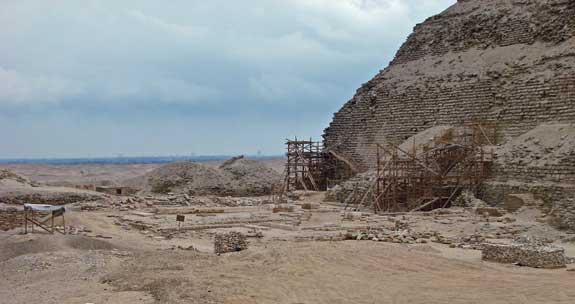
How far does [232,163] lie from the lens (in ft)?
153

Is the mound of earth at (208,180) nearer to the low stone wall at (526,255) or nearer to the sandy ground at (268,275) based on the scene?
the sandy ground at (268,275)

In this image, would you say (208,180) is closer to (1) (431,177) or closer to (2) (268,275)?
(1) (431,177)

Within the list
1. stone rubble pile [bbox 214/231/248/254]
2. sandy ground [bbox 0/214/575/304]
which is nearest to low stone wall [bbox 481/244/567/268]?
sandy ground [bbox 0/214/575/304]

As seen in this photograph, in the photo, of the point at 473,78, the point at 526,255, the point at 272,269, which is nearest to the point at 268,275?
the point at 272,269

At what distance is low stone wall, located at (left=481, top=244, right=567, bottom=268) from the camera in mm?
15953

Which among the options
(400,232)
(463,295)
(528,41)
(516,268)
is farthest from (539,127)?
(463,295)

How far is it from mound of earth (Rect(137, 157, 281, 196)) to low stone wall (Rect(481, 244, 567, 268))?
24.7 meters

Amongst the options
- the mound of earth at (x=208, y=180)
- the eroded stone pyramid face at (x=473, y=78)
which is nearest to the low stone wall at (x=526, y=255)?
the eroded stone pyramid face at (x=473, y=78)

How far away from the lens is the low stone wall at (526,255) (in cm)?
1595

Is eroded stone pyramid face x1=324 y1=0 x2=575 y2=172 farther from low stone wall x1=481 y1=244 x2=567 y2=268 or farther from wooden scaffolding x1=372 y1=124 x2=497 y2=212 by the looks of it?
low stone wall x1=481 y1=244 x2=567 y2=268

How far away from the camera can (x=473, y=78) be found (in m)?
36.2

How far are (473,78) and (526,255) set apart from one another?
70.1ft

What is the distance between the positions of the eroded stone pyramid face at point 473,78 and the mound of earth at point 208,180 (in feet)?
16.9

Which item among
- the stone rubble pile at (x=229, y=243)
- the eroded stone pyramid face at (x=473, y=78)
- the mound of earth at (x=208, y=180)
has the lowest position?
the stone rubble pile at (x=229, y=243)
